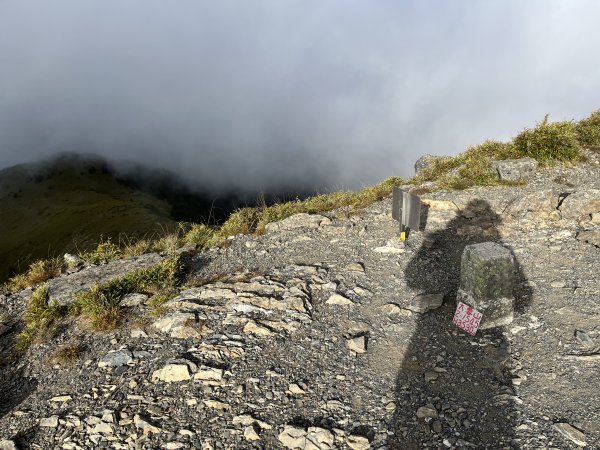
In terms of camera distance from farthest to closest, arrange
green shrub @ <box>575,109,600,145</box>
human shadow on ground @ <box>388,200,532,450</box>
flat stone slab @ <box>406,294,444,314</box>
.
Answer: green shrub @ <box>575,109,600,145</box>, flat stone slab @ <box>406,294,444,314</box>, human shadow on ground @ <box>388,200,532,450</box>

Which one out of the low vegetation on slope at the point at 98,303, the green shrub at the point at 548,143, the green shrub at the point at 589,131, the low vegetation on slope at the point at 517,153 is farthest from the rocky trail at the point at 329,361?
the green shrub at the point at 589,131

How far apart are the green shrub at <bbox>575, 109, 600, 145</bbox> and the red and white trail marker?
43.4 feet

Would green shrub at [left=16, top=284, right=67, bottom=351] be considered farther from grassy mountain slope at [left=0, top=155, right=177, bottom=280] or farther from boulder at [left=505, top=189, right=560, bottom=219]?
grassy mountain slope at [left=0, top=155, right=177, bottom=280]

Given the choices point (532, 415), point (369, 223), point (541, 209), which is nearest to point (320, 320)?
point (532, 415)

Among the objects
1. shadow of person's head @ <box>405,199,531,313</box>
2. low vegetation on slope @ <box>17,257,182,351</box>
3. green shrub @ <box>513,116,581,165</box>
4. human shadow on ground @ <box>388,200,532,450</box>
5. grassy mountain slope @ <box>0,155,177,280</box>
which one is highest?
green shrub @ <box>513,116,581,165</box>

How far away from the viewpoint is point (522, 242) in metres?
11.1

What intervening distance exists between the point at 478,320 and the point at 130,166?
19627 centimetres

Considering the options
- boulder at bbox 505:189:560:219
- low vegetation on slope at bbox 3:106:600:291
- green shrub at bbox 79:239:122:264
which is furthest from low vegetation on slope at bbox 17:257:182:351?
boulder at bbox 505:189:560:219

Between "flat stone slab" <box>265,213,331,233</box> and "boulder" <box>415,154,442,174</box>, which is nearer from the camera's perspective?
"flat stone slab" <box>265,213,331,233</box>

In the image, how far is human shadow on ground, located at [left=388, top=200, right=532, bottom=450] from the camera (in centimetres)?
570

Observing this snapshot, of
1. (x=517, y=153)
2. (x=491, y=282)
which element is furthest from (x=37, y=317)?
(x=517, y=153)

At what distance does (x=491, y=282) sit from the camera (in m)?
7.81

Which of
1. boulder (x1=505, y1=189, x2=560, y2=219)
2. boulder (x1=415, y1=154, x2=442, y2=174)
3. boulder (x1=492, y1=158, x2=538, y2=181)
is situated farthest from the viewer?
boulder (x1=415, y1=154, x2=442, y2=174)

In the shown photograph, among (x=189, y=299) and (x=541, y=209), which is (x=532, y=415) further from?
(x=541, y=209)
